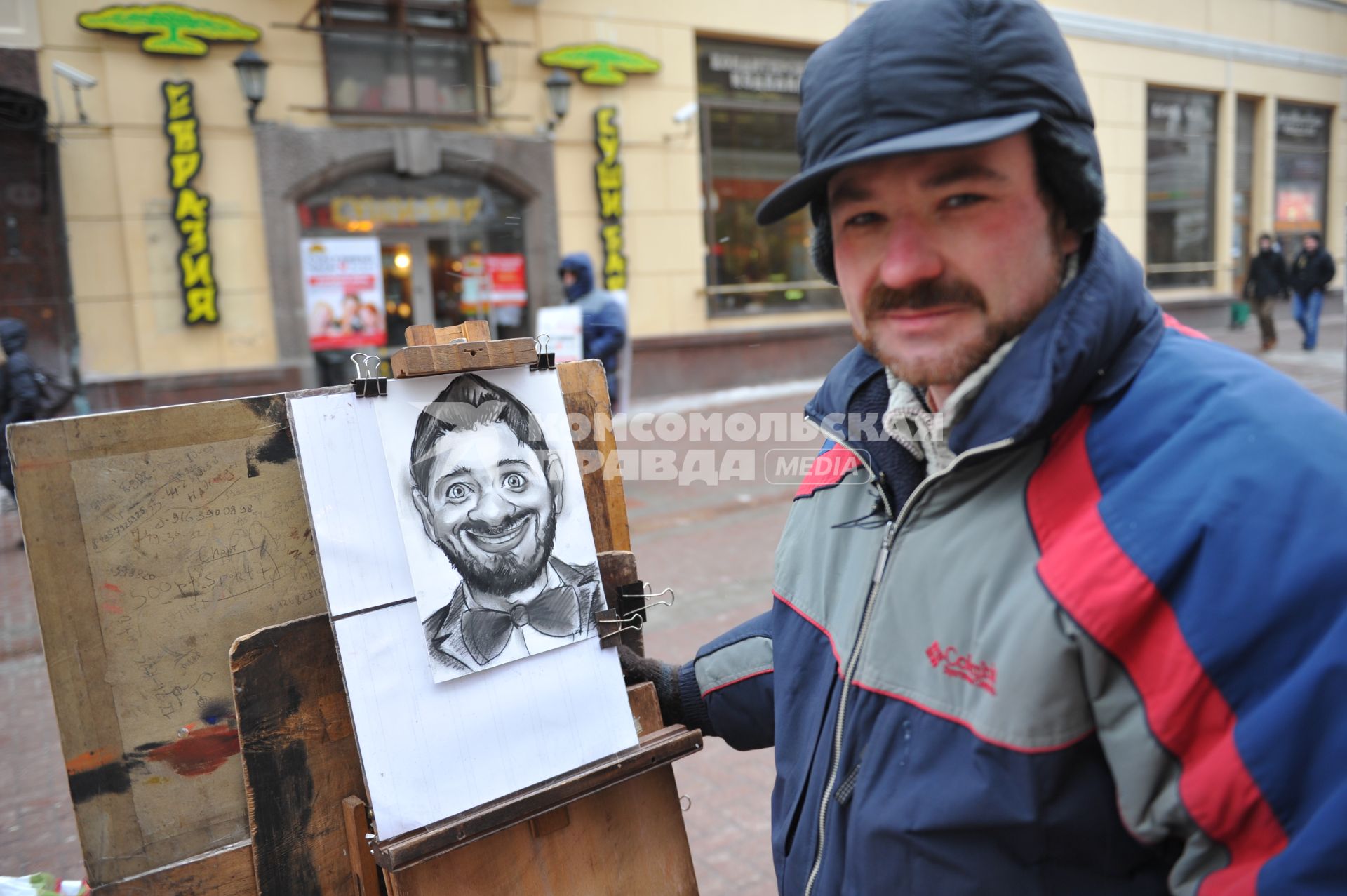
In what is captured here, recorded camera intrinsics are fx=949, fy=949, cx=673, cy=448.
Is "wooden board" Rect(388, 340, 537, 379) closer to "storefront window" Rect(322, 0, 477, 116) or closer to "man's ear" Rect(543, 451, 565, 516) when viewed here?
"man's ear" Rect(543, 451, 565, 516)

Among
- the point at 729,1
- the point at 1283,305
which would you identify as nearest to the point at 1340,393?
the point at 729,1

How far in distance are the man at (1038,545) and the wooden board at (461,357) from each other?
2.08 ft

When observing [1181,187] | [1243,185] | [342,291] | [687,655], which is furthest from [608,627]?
[1243,185]

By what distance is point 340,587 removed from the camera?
1510mm

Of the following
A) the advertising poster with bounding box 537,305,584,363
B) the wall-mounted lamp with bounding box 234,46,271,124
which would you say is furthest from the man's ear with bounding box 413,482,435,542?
the wall-mounted lamp with bounding box 234,46,271,124

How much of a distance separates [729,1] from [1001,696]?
12.0m

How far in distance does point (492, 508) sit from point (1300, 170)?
21.1 metres

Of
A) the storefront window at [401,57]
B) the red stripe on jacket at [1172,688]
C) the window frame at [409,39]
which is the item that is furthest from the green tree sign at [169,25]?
the red stripe on jacket at [1172,688]

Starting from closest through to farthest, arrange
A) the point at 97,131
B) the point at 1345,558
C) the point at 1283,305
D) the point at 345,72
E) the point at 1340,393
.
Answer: the point at 1345,558, the point at 97,131, the point at 345,72, the point at 1340,393, the point at 1283,305

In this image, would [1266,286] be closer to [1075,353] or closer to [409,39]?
[409,39]

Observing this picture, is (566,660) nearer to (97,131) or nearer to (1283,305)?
(97,131)

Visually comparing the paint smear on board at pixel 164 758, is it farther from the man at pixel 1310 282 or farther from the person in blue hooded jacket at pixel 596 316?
the man at pixel 1310 282

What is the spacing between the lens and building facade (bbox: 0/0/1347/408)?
8.58 m

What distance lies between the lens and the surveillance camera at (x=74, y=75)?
820 cm
